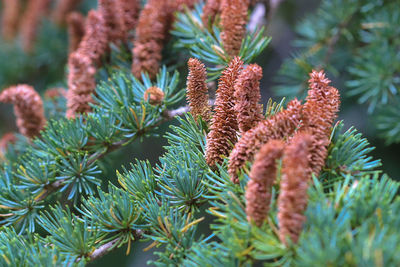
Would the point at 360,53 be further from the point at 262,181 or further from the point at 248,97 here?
the point at 262,181

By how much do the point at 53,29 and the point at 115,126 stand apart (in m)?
0.88

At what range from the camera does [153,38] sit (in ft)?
2.74

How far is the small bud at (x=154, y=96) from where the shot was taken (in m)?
0.69

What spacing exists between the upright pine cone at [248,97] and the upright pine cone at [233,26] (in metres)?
0.22

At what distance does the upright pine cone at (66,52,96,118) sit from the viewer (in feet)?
2.57

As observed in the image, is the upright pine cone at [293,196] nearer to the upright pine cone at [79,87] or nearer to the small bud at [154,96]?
the small bud at [154,96]

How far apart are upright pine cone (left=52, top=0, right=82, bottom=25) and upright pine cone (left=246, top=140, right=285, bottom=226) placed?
1.20m

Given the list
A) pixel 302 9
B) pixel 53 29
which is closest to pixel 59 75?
pixel 53 29

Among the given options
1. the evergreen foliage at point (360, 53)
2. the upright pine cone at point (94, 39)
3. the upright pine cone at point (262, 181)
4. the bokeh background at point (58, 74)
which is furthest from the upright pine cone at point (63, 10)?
the upright pine cone at point (262, 181)

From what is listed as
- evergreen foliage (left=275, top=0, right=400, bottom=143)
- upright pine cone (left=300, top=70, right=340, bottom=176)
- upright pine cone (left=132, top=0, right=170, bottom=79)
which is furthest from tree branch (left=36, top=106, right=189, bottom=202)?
evergreen foliage (left=275, top=0, right=400, bottom=143)

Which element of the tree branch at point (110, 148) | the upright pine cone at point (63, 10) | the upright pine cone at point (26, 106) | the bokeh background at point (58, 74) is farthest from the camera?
the upright pine cone at point (63, 10)

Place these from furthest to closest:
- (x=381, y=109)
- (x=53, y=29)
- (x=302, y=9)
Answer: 1. (x=302, y=9)
2. (x=53, y=29)
3. (x=381, y=109)

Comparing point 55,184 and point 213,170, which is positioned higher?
point 213,170

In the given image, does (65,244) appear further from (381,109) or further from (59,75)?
(59,75)
